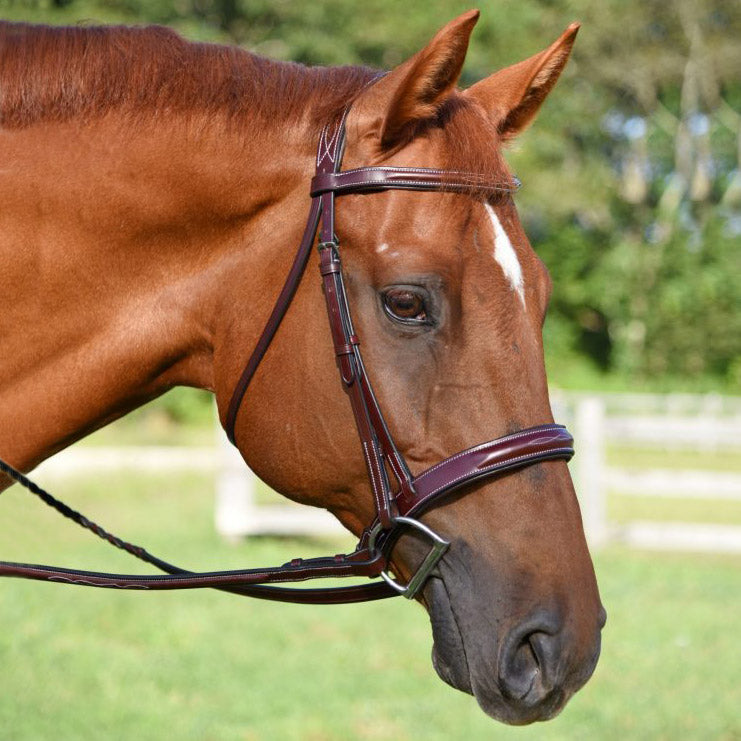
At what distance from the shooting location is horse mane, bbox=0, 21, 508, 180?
2248mm

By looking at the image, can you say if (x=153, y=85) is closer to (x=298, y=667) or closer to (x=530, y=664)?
(x=530, y=664)

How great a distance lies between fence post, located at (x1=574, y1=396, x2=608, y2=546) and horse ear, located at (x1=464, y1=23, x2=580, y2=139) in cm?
841

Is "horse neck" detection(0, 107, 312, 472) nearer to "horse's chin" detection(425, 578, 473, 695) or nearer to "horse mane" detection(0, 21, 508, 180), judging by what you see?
"horse mane" detection(0, 21, 508, 180)

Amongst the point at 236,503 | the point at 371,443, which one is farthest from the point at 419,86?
the point at 236,503

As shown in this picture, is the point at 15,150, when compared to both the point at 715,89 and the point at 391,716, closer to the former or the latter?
the point at 391,716

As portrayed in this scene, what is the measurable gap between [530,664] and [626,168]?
3700 centimetres

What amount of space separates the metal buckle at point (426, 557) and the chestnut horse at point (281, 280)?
0.08 feet

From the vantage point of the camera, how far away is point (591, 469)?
10.7 metres

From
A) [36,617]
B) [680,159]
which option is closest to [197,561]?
[36,617]

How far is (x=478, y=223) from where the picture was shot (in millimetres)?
2156

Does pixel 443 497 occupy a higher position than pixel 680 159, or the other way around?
pixel 443 497

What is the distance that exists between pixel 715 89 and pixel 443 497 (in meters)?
36.5

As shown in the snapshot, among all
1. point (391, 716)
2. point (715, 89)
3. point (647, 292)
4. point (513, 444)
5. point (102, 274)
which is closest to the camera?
point (513, 444)

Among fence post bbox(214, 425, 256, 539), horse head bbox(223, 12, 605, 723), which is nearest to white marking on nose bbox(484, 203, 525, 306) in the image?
horse head bbox(223, 12, 605, 723)
